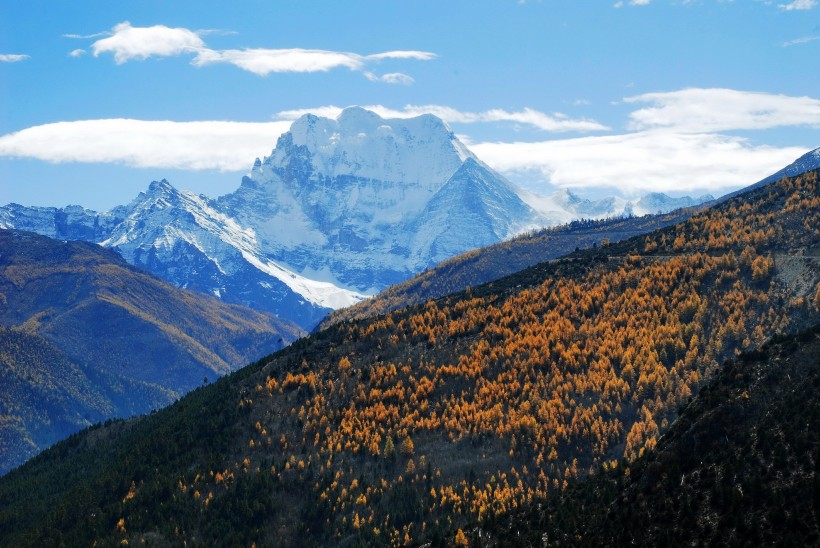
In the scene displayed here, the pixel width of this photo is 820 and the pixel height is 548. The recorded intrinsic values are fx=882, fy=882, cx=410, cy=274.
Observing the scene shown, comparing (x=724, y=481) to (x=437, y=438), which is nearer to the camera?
(x=724, y=481)

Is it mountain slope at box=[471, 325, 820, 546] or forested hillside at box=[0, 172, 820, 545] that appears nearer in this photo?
mountain slope at box=[471, 325, 820, 546]

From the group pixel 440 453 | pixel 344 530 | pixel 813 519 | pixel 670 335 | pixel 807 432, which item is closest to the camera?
pixel 813 519

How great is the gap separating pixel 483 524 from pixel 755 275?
356ft

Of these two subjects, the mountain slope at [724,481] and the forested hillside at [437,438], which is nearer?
the mountain slope at [724,481]

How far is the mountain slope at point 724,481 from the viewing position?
73.5 metres

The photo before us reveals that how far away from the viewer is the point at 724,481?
80.1m

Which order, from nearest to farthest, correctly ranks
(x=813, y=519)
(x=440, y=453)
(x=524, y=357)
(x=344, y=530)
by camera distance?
(x=813, y=519)
(x=344, y=530)
(x=440, y=453)
(x=524, y=357)

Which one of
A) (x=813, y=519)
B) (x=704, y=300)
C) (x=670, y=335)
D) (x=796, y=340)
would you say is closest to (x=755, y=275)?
(x=704, y=300)

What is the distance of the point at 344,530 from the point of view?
15262cm

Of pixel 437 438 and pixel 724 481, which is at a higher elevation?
pixel 724 481

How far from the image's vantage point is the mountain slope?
241 ft

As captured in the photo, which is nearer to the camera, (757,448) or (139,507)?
(757,448)

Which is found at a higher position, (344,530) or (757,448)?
(757,448)

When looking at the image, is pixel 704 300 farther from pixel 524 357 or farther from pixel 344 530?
pixel 344 530
